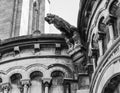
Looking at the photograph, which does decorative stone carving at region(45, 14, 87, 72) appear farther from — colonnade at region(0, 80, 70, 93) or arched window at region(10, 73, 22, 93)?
arched window at region(10, 73, 22, 93)

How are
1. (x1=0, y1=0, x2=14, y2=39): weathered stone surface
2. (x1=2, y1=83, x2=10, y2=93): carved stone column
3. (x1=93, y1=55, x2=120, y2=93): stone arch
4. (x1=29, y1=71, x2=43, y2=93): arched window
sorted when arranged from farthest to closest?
(x1=0, y1=0, x2=14, y2=39): weathered stone surface, (x1=2, y1=83, x2=10, y2=93): carved stone column, (x1=29, y1=71, x2=43, y2=93): arched window, (x1=93, y1=55, x2=120, y2=93): stone arch

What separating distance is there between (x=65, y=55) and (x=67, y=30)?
4.29ft

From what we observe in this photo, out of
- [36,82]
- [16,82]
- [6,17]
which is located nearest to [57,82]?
[36,82]

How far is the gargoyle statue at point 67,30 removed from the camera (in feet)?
65.3

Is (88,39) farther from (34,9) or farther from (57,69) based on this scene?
(34,9)

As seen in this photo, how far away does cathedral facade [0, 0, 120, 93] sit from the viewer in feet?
55.0

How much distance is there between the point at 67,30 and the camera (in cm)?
2041

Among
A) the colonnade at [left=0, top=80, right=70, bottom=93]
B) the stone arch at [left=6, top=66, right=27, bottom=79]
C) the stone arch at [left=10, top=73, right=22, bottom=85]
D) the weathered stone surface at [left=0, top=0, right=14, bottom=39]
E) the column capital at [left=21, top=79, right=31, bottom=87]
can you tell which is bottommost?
the colonnade at [left=0, top=80, right=70, bottom=93]

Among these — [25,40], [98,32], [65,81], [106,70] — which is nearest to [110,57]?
[106,70]

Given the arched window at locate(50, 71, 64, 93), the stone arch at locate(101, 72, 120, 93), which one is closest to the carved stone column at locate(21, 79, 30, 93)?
the arched window at locate(50, 71, 64, 93)

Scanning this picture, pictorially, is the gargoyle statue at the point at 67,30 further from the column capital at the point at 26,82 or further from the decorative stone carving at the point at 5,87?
the decorative stone carving at the point at 5,87

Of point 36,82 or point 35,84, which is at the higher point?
point 36,82

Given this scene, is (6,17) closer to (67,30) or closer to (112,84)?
(67,30)

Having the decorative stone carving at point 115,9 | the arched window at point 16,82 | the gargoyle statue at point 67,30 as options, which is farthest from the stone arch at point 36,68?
the decorative stone carving at point 115,9
